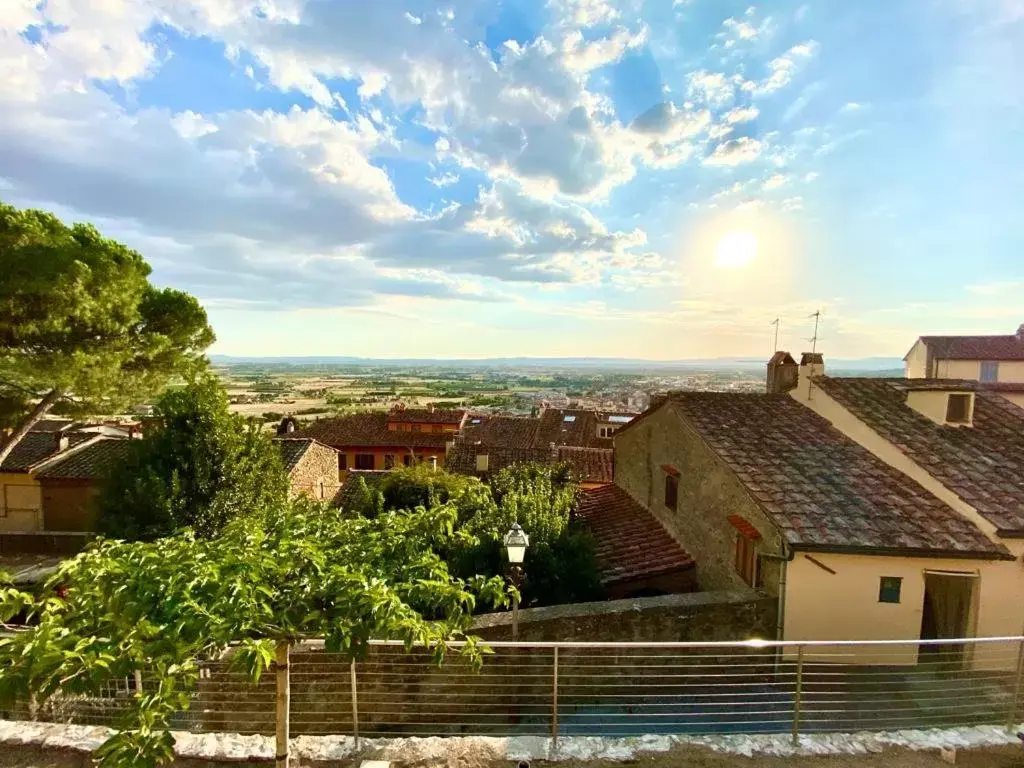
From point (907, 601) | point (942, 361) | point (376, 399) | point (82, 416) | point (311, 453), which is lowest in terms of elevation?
point (376, 399)

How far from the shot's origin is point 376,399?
454 feet

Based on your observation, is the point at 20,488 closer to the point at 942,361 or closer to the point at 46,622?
the point at 46,622

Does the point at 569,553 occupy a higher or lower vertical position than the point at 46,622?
lower

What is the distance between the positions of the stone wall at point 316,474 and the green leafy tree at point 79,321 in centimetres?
758

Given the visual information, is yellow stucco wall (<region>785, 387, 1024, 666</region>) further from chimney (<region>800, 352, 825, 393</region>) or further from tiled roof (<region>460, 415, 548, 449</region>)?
tiled roof (<region>460, 415, 548, 449</region>)

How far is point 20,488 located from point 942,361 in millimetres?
47681

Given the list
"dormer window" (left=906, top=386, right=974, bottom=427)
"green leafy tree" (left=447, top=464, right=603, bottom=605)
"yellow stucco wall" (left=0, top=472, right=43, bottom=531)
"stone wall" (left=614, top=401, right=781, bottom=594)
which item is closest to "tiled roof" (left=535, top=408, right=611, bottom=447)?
"stone wall" (left=614, top=401, right=781, bottom=594)

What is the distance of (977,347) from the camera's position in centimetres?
3045

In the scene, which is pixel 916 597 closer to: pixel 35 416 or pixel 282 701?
Result: pixel 282 701

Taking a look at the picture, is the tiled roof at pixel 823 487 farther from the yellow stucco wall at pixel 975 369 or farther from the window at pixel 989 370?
the window at pixel 989 370

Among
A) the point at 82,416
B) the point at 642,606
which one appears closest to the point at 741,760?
the point at 642,606

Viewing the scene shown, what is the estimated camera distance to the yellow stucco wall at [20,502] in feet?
69.7

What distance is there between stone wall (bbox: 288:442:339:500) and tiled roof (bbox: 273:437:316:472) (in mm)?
140

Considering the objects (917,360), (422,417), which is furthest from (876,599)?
(422,417)
